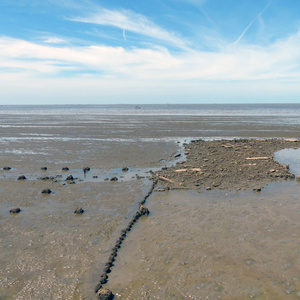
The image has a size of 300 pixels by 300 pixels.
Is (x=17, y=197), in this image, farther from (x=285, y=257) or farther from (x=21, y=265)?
(x=285, y=257)

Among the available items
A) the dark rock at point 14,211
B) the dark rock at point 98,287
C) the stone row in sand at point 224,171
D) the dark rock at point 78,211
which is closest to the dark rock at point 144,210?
the dark rock at point 78,211

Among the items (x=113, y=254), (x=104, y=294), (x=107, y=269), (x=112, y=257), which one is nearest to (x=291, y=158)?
(x=113, y=254)

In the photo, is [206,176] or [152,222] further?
[206,176]

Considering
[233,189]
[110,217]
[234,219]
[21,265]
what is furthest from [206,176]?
[21,265]

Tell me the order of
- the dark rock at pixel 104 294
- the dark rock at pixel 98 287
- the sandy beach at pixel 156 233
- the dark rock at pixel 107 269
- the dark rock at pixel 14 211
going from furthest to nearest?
the dark rock at pixel 14 211 < the dark rock at pixel 107 269 < the sandy beach at pixel 156 233 < the dark rock at pixel 98 287 < the dark rock at pixel 104 294

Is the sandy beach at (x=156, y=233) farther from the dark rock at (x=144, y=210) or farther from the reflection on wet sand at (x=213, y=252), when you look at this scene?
the dark rock at (x=144, y=210)

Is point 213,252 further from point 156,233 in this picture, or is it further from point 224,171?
point 224,171
